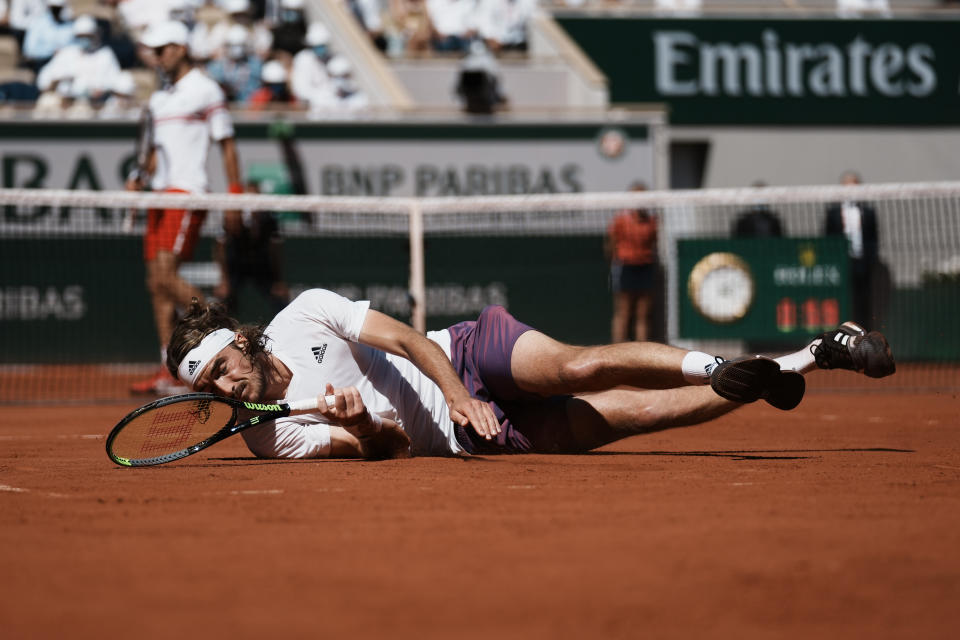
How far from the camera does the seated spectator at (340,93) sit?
14766 mm

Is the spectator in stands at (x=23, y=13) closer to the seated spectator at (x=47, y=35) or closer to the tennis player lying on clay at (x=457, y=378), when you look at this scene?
the seated spectator at (x=47, y=35)

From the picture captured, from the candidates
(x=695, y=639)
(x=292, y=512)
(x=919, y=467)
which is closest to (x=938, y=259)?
(x=919, y=467)

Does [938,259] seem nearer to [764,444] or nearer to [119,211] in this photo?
[764,444]

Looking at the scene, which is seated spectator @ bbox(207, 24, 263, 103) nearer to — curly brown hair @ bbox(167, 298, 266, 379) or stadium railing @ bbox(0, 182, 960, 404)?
stadium railing @ bbox(0, 182, 960, 404)

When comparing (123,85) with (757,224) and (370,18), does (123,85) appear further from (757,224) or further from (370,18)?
(757,224)

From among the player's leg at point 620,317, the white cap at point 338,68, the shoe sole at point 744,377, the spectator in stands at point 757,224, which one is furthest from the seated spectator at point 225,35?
the shoe sole at point 744,377

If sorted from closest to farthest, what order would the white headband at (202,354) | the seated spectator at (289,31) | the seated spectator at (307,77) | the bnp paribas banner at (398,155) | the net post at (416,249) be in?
the white headband at (202,354) < the net post at (416,249) < the bnp paribas banner at (398,155) < the seated spectator at (307,77) < the seated spectator at (289,31)

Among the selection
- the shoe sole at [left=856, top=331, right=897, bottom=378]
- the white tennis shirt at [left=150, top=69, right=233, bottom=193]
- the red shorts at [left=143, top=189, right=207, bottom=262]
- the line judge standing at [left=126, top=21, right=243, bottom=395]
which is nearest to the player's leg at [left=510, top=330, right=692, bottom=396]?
the shoe sole at [left=856, top=331, right=897, bottom=378]

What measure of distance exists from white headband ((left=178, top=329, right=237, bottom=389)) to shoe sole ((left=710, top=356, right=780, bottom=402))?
193 cm

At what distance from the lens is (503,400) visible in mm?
5469

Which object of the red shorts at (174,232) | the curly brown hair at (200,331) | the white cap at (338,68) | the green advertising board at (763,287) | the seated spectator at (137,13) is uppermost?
the seated spectator at (137,13)

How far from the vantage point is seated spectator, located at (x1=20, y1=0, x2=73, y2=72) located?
1477 centimetres

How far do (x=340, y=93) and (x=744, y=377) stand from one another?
11.1m

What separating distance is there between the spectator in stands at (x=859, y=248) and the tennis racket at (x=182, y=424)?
7.53 meters
